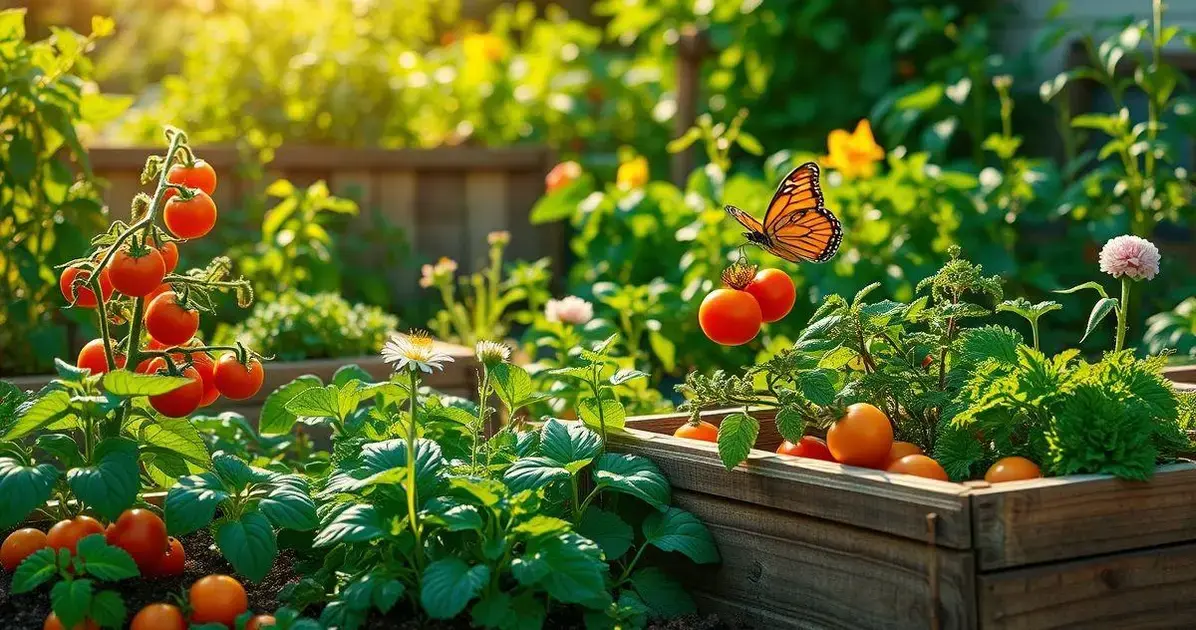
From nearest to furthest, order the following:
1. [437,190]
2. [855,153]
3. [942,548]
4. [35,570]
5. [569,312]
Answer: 1. [942,548]
2. [35,570]
3. [569,312]
4. [855,153]
5. [437,190]

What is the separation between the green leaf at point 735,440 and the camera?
2215 millimetres

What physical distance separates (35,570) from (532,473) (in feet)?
2.40

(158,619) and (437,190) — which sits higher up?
(437,190)

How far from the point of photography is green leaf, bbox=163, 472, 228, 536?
211cm

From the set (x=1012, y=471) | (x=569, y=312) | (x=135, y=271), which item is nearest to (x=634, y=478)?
(x=1012, y=471)

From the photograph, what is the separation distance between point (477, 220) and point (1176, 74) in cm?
231

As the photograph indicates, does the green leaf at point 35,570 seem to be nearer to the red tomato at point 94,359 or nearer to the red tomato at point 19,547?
the red tomato at point 19,547

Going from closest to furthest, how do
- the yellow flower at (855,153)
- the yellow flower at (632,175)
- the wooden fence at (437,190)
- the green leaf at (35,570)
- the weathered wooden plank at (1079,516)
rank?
the weathered wooden plank at (1079,516) → the green leaf at (35,570) → the yellow flower at (855,153) → the yellow flower at (632,175) → the wooden fence at (437,190)

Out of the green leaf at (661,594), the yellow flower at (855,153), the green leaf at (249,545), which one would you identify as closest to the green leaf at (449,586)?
the green leaf at (249,545)

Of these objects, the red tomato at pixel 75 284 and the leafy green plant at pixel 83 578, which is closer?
the leafy green plant at pixel 83 578

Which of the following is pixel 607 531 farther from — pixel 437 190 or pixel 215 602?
pixel 437 190

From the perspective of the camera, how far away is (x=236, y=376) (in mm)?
2254

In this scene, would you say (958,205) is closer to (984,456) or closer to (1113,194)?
(1113,194)

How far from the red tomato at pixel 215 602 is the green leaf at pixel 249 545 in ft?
0.12
